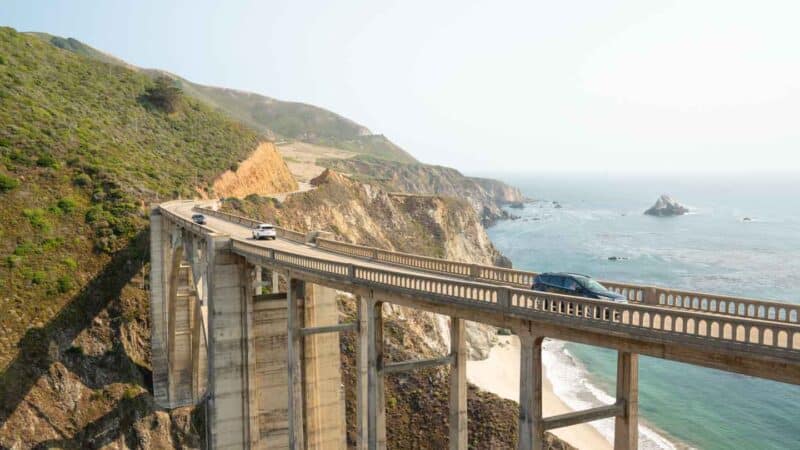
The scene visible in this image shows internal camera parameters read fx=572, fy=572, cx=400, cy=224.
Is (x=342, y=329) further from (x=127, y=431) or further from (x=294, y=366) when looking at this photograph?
(x=127, y=431)

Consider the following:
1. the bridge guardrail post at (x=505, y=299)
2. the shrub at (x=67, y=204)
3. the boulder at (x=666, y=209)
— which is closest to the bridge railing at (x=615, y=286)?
the bridge guardrail post at (x=505, y=299)

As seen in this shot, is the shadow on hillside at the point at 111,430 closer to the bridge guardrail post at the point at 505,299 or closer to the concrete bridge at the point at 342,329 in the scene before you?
the concrete bridge at the point at 342,329

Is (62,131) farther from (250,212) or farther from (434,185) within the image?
(434,185)

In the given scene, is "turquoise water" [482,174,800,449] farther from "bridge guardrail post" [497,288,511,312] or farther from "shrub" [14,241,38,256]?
"shrub" [14,241,38,256]

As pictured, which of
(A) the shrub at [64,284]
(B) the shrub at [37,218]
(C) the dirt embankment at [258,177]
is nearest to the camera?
(A) the shrub at [64,284]

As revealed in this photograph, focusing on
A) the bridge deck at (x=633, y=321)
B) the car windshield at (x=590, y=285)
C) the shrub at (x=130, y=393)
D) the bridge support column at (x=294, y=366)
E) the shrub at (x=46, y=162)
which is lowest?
the shrub at (x=130, y=393)

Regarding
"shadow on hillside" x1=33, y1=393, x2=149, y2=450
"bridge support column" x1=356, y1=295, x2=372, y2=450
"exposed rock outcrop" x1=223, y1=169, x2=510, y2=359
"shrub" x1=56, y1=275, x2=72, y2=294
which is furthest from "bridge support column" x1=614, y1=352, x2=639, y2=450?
"exposed rock outcrop" x1=223, y1=169, x2=510, y2=359

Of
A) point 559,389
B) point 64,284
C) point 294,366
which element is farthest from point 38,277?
point 559,389
